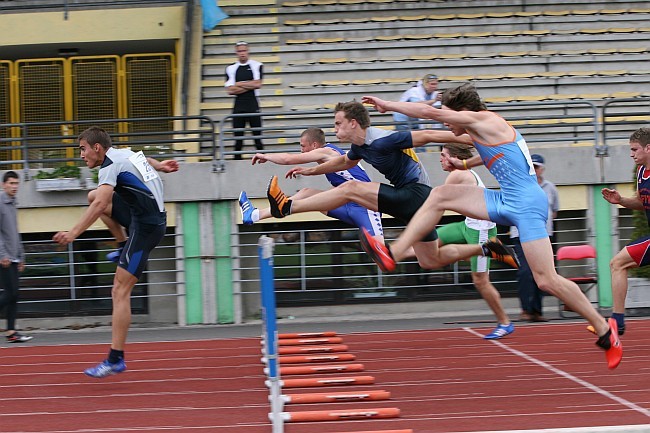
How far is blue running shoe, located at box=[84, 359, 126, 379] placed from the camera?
902cm

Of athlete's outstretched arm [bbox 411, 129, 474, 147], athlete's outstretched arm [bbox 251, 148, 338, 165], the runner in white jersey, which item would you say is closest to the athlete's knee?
athlete's outstretched arm [bbox 411, 129, 474, 147]

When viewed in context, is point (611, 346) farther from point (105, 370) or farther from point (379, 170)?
point (105, 370)

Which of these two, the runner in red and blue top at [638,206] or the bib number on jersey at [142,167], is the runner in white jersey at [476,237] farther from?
the bib number on jersey at [142,167]

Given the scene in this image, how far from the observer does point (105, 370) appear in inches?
356

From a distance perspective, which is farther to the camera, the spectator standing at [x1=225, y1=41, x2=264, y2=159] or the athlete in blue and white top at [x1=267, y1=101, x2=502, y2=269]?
the spectator standing at [x1=225, y1=41, x2=264, y2=159]

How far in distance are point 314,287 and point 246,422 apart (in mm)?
8235

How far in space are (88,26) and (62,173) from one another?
618cm

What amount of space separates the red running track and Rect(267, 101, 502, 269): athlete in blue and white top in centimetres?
128

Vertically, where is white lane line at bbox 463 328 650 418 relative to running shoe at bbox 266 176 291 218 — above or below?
below

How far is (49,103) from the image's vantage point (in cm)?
1973

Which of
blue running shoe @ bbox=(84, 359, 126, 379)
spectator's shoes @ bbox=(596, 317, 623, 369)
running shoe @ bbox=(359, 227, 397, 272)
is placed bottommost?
blue running shoe @ bbox=(84, 359, 126, 379)

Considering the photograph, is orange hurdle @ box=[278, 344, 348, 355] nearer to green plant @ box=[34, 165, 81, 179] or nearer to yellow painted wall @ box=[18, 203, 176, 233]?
yellow painted wall @ box=[18, 203, 176, 233]

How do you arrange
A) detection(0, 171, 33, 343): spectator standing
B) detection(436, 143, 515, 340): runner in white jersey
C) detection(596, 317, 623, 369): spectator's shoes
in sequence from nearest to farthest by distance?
detection(596, 317, 623, 369): spectator's shoes → detection(436, 143, 515, 340): runner in white jersey → detection(0, 171, 33, 343): spectator standing

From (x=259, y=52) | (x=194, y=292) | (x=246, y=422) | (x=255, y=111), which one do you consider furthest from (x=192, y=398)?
(x=259, y=52)
